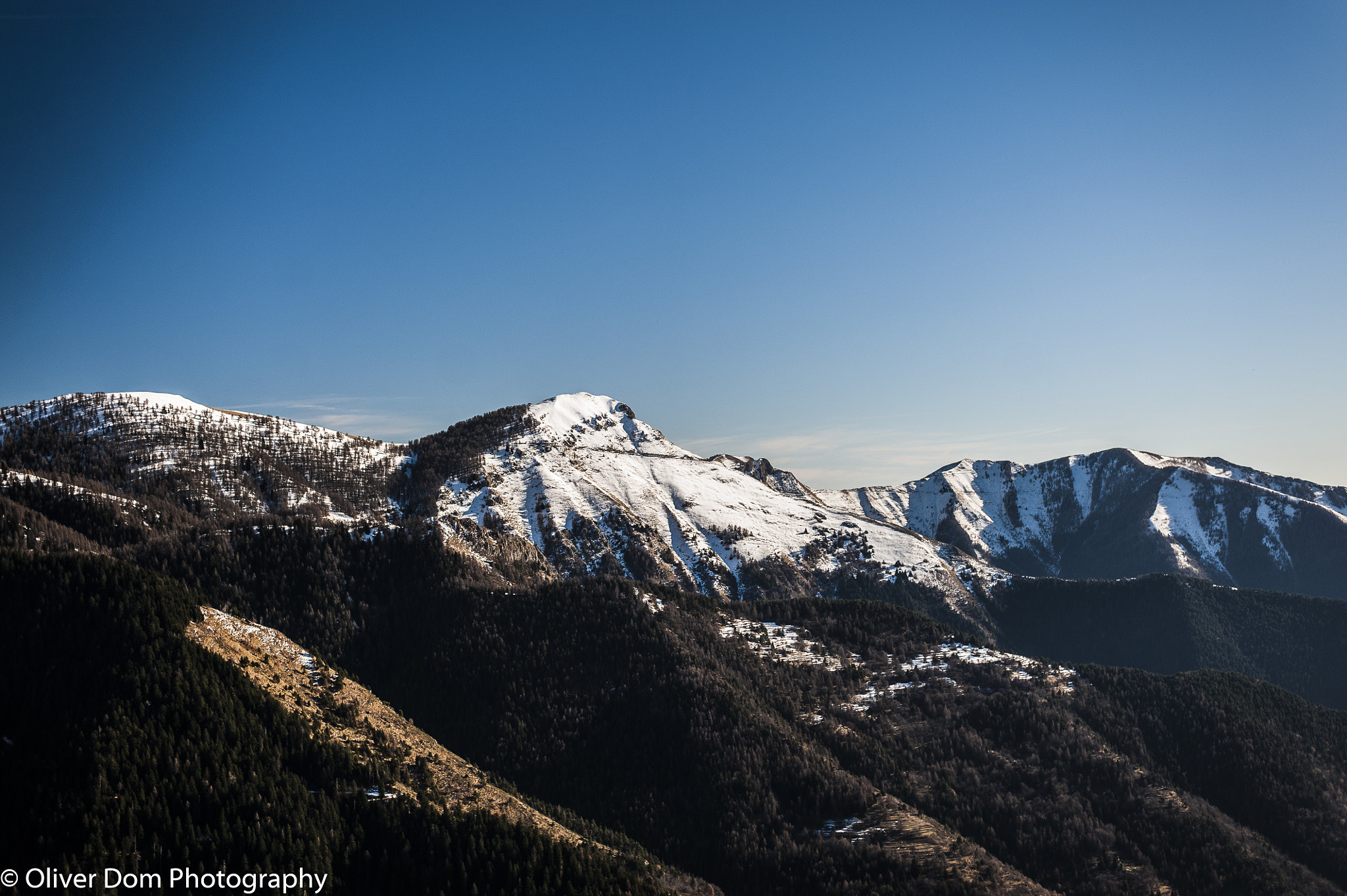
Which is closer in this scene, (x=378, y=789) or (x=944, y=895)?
(x=378, y=789)

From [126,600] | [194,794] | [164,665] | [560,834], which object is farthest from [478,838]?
[126,600]

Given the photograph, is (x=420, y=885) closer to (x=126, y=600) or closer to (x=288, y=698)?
(x=288, y=698)

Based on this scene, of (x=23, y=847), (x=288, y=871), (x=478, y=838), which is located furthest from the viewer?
(x=478, y=838)

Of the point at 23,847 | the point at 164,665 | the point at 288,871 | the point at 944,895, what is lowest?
the point at 944,895

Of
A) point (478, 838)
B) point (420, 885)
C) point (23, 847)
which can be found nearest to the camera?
point (23, 847)

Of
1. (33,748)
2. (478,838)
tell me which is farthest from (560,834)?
(33,748)

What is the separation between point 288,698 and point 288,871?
4918 cm

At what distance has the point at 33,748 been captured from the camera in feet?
476

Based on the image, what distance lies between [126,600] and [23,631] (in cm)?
1863

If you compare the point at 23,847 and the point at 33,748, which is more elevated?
the point at 33,748

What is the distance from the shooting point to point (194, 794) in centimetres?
14800

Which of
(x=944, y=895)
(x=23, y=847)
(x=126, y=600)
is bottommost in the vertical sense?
(x=944, y=895)

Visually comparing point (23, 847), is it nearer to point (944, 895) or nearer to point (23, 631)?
point (23, 631)

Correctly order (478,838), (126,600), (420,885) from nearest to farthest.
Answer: (420,885) → (478,838) → (126,600)
